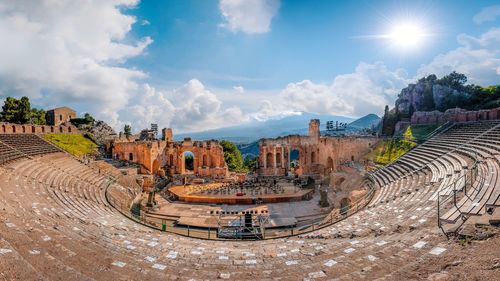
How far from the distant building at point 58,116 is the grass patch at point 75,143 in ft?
50.5

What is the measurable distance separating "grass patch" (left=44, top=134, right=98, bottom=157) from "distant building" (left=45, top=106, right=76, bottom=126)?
1541cm

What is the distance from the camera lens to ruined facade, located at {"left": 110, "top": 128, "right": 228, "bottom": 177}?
3834 centimetres

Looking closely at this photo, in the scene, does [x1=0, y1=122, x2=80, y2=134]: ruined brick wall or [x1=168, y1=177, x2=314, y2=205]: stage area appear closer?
[x1=168, y1=177, x2=314, y2=205]: stage area

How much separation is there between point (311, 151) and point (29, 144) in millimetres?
34864

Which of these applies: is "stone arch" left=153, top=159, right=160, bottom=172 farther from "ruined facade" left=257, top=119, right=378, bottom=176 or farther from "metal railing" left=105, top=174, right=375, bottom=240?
"ruined facade" left=257, top=119, right=378, bottom=176

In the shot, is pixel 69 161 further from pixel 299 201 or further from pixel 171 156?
pixel 299 201

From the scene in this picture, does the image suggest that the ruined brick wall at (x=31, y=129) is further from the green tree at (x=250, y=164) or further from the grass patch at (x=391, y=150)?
the grass patch at (x=391, y=150)

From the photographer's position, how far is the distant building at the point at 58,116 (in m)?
51.9

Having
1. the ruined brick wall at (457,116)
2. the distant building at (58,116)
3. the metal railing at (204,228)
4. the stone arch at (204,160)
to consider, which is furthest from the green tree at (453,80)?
the distant building at (58,116)

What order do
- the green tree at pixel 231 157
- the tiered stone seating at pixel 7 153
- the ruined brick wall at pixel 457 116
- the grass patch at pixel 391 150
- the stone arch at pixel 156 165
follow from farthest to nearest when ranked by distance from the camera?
1. the green tree at pixel 231 157
2. the stone arch at pixel 156 165
3. the grass patch at pixel 391 150
4. the ruined brick wall at pixel 457 116
5. the tiered stone seating at pixel 7 153

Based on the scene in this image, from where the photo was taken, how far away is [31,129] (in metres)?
34.6

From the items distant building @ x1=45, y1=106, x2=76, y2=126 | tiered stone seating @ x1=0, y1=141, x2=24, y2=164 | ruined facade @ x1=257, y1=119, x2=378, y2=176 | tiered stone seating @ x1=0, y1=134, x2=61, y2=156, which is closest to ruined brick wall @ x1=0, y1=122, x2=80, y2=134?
tiered stone seating @ x1=0, y1=134, x2=61, y2=156

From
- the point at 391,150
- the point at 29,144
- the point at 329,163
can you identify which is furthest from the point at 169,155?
the point at 391,150

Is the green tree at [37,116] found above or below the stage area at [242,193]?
above
